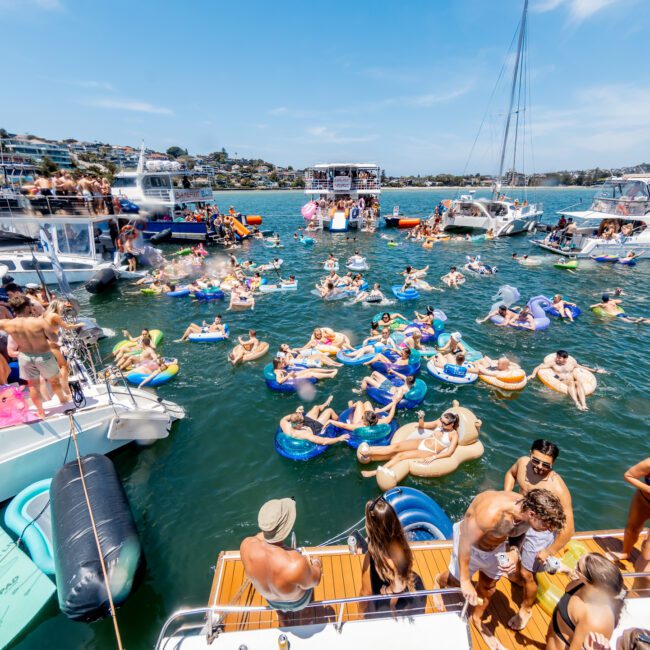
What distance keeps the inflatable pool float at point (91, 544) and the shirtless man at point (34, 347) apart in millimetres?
2116

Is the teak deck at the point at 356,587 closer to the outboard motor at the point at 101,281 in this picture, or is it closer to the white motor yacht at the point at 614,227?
the outboard motor at the point at 101,281

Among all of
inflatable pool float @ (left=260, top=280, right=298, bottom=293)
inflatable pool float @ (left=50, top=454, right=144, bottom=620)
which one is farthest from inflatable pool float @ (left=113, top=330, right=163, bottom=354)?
inflatable pool float @ (left=50, top=454, right=144, bottom=620)

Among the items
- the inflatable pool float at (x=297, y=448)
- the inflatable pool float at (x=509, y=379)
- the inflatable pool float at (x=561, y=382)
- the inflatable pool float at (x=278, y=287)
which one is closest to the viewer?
the inflatable pool float at (x=297, y=448)

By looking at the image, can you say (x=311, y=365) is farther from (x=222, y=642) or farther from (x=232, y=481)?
(x=222, y=642)

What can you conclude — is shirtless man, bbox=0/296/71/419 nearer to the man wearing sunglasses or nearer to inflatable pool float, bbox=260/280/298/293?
the man wearing sunglasses

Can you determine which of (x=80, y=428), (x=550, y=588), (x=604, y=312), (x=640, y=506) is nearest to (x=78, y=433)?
(x=80, y=428)

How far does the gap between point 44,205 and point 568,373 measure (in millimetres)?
25876

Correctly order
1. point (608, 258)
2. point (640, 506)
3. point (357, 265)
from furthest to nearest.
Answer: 1. point (608, 258)
2. point (357, 265)
3. point (640, 506)

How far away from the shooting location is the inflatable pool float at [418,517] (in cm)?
600

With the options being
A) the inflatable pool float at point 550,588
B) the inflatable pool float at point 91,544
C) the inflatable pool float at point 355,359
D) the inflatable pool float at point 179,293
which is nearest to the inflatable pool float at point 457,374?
the inflatable pool float at point 355,359

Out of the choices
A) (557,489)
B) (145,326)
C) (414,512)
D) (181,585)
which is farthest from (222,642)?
(145,326)

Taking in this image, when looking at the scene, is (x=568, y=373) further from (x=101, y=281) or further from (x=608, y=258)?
(x=101, y=281)

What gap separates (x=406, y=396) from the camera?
10.0m

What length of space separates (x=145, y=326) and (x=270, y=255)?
49.9 ft
